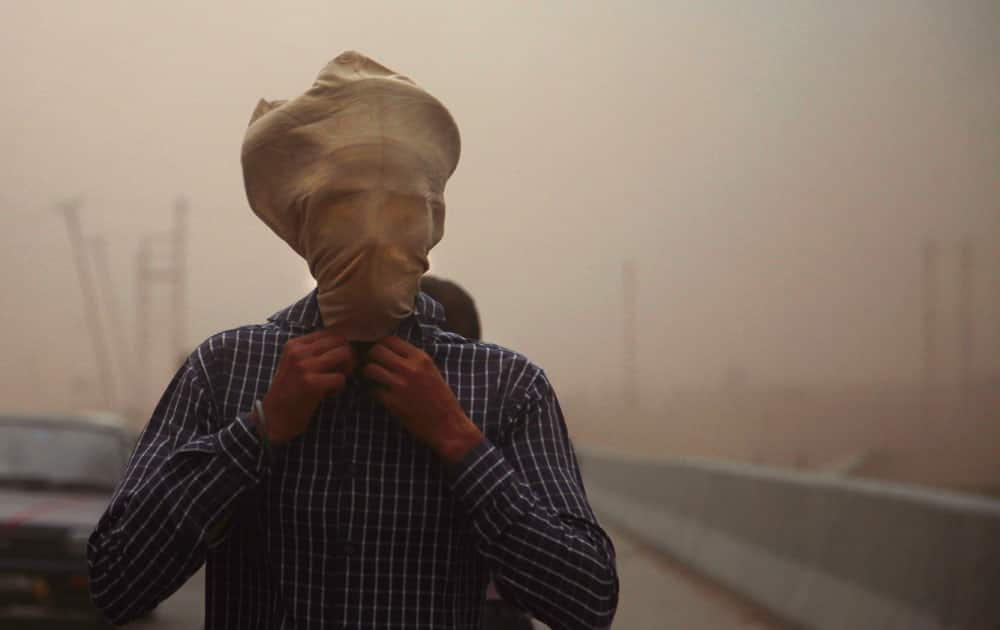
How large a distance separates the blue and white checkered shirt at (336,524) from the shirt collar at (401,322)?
6cm

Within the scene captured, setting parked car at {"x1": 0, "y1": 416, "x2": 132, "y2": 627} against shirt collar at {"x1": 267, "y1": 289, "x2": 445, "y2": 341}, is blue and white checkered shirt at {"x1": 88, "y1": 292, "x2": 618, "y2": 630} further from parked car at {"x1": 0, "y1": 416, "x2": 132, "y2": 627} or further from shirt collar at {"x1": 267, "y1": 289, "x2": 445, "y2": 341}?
parked car at {"x1": 0, "y1": 416, "x2": 132, "y2": 627}

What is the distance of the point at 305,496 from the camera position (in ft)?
7.25

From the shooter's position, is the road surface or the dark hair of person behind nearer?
the dark hair of person behind

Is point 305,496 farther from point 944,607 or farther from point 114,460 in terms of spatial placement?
point 114,460

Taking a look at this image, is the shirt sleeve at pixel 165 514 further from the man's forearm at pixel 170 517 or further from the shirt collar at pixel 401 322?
the shirt collar at pixel 401 322

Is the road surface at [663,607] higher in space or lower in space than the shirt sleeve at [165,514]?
lower

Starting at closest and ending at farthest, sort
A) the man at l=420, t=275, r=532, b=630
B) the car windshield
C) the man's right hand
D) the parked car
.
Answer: the man's right hand, the man at l=420, t=275, r=532, b=630, the parked car, the car windshield

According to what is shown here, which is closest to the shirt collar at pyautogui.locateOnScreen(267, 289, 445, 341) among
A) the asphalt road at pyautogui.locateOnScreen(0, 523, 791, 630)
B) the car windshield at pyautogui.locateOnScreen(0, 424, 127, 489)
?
the asphalt road at pyautogui.locateOnScreen(0, 523, 791, 630)

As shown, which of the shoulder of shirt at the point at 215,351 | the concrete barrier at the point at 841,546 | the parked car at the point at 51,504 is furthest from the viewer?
the parked car at the point at 51,504

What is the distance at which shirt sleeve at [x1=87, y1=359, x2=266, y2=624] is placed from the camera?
2.18 metres

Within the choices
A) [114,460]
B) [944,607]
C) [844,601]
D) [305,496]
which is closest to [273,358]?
[305,496]

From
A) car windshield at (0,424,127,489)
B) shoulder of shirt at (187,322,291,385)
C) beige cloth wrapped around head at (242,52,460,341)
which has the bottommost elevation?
car windshield at (0,424,127,489)

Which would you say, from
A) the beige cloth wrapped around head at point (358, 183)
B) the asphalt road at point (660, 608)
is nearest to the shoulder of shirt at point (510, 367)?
the beige cloth wrapped around head at point (358, 183)

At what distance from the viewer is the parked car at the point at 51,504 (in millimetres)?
9664
